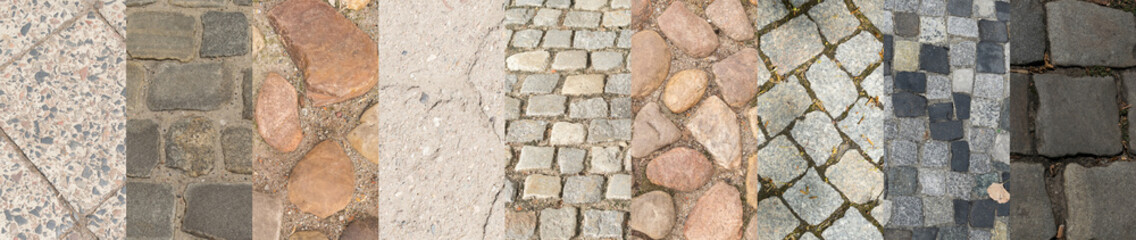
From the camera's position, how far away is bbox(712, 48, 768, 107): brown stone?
67.1 inches

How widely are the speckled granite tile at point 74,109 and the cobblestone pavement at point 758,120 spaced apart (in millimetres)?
1918

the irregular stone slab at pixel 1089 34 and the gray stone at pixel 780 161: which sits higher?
the irregular stone slab at pixel 1089 34

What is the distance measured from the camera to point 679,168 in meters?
1.70

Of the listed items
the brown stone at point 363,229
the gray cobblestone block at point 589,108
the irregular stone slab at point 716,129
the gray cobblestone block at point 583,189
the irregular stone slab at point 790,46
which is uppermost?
the irregular stone slab at point 790,46

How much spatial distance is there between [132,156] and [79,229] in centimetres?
35

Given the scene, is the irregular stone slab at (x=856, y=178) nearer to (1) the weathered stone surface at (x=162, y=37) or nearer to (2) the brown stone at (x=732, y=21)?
(2) the brown stone at (x=732, y=21)

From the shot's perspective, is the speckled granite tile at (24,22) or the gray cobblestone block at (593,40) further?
the gray cobblestone block at (593,40)

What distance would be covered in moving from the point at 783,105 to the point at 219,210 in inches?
83.5

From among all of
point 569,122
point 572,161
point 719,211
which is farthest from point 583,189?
point 719,211

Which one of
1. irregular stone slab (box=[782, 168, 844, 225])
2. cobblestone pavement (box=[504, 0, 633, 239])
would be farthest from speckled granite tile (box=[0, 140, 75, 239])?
irregular stone slab (box=[782, 168, 844, 225])

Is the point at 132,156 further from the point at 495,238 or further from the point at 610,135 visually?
the point at 610,135

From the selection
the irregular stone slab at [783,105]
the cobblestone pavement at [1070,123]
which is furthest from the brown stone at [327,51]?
the cobblestone pavement at [1070,123]

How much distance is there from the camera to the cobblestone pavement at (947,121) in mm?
1776

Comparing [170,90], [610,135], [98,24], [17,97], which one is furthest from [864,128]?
[17,97]
